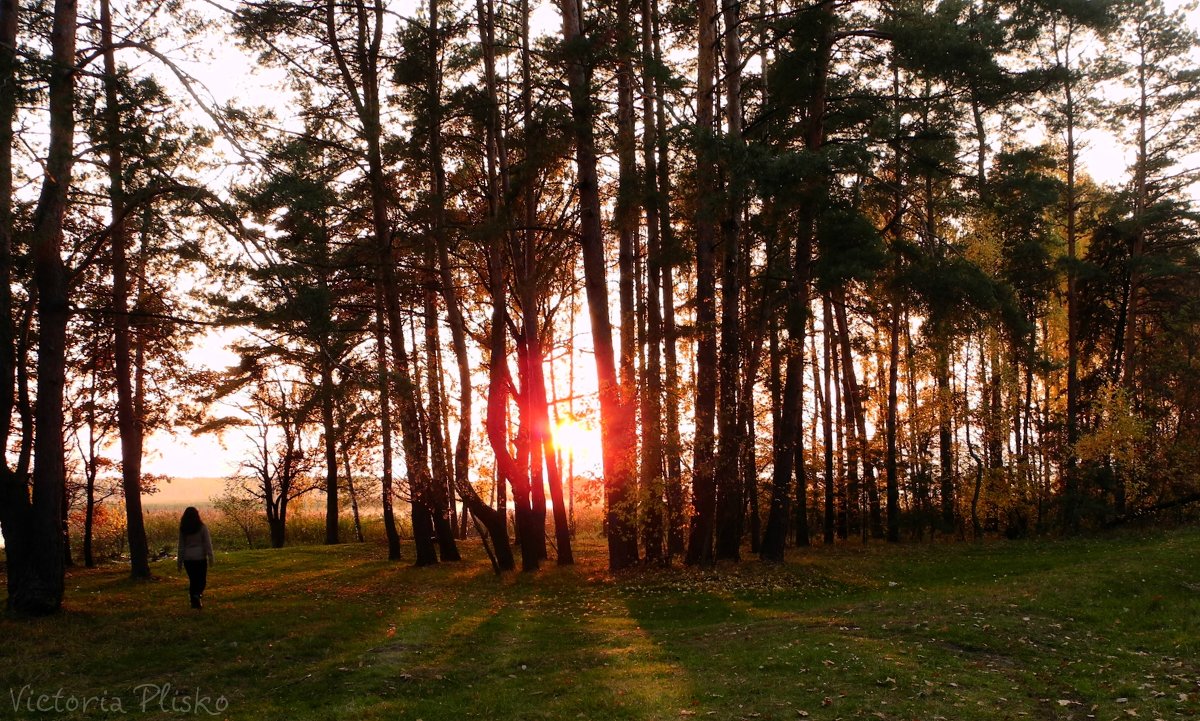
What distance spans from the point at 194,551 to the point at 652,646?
7.02 m

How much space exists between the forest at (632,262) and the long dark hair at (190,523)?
5.20 ft

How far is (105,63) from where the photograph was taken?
1672 cm

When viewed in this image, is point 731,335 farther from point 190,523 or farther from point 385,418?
point 190,523

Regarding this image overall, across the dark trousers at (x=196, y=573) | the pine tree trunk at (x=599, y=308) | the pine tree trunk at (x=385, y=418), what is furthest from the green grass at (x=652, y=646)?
the pine tree trunk at (x=385, y=418)

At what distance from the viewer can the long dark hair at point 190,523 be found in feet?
41.6

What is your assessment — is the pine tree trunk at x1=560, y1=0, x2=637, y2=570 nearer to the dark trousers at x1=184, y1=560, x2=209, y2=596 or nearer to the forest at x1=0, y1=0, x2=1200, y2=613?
the forest at x1=0, y1=0, x2=1200, y2=613

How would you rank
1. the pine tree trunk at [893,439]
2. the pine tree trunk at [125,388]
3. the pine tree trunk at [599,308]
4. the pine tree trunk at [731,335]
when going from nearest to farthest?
the pine tree trunk at [731,335], the pine tree trunk at [599,308], the pine tree trunk at [125,388], the pine tree trunk at [893,439]

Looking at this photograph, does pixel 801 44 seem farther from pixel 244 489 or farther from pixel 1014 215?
pixel 244 489

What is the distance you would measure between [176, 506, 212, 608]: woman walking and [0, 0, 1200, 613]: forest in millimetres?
1617

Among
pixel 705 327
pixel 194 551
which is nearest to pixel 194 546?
pixel 194 551

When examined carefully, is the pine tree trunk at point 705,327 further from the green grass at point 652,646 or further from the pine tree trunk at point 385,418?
the pine tree trunk at point 385,418

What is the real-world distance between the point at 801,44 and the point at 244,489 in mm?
27161

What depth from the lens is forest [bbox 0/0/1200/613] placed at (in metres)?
12.5

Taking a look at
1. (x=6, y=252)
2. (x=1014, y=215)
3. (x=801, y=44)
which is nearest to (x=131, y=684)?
(x=6, y=252)
